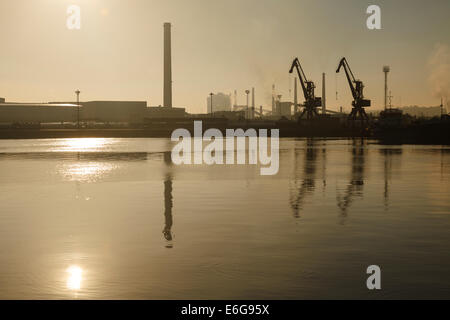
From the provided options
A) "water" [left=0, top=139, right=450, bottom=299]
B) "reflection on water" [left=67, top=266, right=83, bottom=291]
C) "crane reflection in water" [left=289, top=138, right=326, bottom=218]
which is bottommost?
"reflection on water" [left=67, top=266, right=83, bottom=291]

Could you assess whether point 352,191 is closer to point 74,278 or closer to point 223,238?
point 223,238

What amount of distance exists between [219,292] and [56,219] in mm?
11109

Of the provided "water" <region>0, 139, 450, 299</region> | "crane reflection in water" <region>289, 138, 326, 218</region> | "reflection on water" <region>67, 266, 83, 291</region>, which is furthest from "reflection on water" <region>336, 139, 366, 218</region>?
"reflection on water" <region>67, 266, 83, 291</region>

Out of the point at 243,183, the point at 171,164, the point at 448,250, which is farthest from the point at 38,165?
the point at 448,250

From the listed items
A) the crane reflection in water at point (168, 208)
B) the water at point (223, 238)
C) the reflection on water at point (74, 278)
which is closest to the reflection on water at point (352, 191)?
the water at point (223, 238)

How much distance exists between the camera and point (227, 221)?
21234 millimetres

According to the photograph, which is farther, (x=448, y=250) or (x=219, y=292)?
(x=448, y=250)

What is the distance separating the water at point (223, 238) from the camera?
12.6m

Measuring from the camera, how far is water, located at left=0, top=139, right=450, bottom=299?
41.3 ft

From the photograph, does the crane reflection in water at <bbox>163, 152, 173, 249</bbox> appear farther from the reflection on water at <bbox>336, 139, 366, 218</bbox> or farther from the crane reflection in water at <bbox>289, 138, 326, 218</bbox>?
the reflection on water at <bbox>336, 139, 366, 218</bbox>

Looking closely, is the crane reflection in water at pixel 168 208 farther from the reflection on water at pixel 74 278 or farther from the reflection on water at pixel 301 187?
the reflection on water at pixel 301 187

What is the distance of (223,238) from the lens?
707 inches

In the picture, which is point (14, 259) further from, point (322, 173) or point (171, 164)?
point (171, 164)

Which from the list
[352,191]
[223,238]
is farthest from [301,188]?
[223,238]
